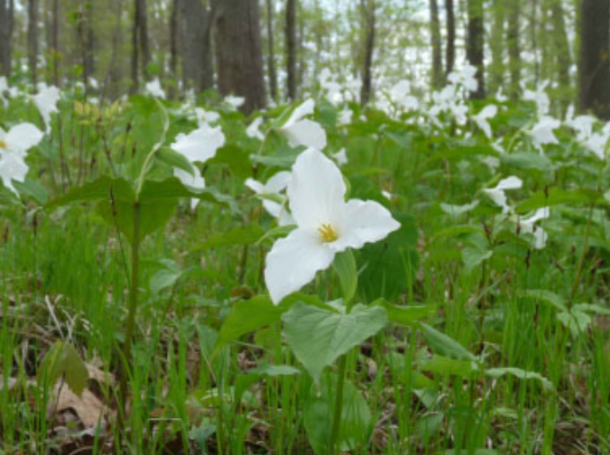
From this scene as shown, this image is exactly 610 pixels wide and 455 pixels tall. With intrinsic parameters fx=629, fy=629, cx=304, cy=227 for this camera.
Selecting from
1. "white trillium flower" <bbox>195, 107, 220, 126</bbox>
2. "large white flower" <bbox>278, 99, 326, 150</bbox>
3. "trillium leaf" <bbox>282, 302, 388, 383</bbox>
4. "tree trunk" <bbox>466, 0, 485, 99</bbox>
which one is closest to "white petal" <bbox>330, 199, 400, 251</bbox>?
"trillium leaf" <bbox>282, 302, 388, 383</bbox>

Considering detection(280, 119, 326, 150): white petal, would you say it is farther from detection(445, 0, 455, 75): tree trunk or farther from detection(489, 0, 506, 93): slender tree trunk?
detection(489, 0, 506, 93): slender tree trunk

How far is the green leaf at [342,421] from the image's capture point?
1.03 meters

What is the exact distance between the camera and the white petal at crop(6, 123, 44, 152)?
1859mm

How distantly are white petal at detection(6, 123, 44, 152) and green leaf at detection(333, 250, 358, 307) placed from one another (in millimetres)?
1298

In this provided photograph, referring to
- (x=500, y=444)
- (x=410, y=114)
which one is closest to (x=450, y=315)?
(x=500, y=444)

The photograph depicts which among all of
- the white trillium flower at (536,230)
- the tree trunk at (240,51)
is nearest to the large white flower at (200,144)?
the white trillium flower at (536,230)

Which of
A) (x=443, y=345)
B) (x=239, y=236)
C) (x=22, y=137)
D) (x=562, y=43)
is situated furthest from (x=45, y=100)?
(x=562, y=43)

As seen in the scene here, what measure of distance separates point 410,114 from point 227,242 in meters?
2.79

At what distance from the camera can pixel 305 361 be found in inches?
29.8

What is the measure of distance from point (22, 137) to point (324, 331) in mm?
1436

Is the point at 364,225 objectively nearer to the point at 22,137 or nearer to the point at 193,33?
the point at 22,137

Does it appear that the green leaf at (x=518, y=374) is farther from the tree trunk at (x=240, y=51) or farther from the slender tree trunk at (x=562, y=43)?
the slender tree trunk at (x=562, y=43)

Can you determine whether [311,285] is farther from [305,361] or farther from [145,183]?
[305,361]

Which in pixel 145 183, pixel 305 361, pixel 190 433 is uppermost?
pixel 145 183
